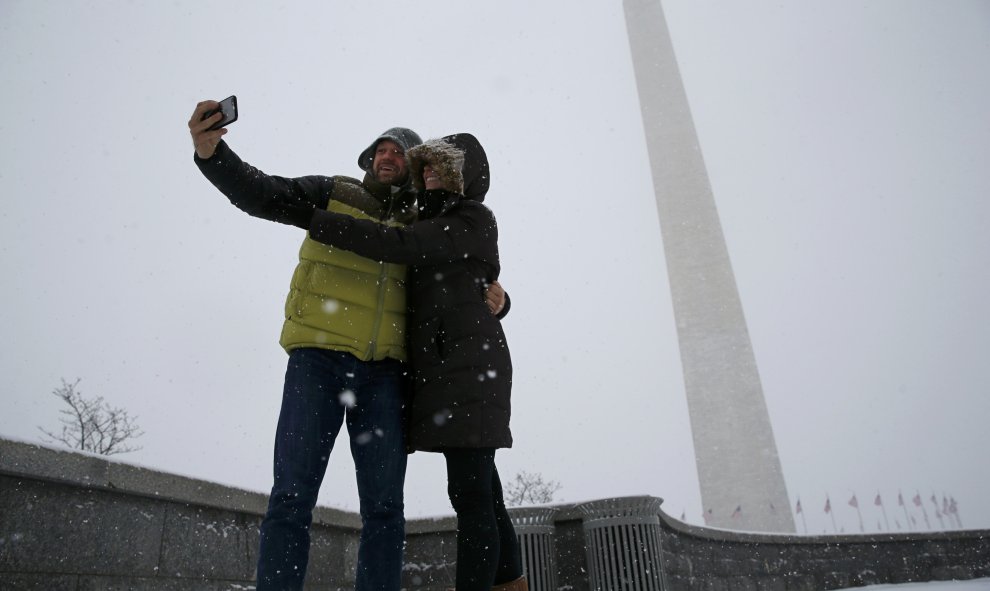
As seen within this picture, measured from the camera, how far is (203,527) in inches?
129

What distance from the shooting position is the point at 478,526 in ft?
7.14

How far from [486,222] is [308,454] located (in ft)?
3.37

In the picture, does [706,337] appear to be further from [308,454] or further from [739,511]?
[308,454]

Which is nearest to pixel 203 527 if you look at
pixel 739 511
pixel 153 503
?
pixel 153 503

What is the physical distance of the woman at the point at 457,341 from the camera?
2229mm

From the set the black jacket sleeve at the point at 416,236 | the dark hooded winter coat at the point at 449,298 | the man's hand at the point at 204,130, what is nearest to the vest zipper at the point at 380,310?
the dark hooded winter coat at the point at 449,298

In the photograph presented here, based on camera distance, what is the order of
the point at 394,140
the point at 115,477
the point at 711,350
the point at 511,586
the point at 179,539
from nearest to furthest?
the point at 511,586 → the point at 115,477 → the point at 394,140 → the point at 179,539 → the point at 711,350

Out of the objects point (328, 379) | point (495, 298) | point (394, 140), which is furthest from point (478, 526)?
point (394, 140)

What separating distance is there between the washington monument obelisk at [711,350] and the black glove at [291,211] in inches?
617

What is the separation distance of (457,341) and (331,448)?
0.57 metres

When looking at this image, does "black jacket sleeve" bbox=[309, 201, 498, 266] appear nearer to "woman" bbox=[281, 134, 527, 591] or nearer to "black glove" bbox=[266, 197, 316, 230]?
"woman" bbox=[281, 134, 527, 591]

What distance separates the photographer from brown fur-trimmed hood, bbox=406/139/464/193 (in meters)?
2.50

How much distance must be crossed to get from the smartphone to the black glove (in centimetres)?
32

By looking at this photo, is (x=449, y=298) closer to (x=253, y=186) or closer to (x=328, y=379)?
(x=328, y=379)
